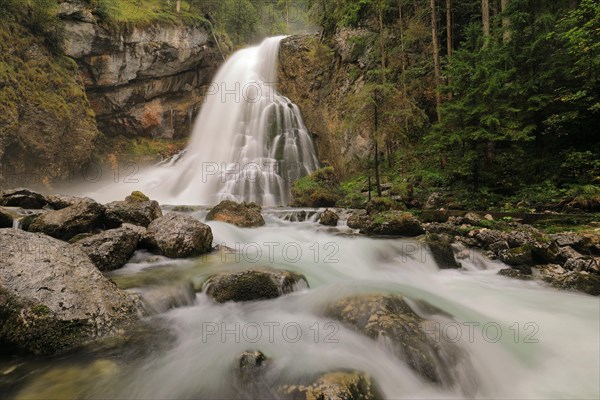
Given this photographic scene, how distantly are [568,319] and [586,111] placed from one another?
870cm

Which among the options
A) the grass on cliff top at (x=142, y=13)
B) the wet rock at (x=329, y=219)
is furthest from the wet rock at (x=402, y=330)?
the grass on cliff top at (x=142, y=13)

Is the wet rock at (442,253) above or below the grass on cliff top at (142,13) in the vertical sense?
below

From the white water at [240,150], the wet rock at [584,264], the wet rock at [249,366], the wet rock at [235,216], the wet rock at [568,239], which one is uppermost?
the white water at [240,150]

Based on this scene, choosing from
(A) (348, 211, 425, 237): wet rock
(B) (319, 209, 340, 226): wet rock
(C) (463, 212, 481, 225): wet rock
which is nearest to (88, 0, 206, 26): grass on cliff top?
(B) (319, 209, 340, 226): wet rock

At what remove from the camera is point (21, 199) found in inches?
417

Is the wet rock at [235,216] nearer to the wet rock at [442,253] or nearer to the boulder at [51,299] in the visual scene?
the wet rock at [442,253]

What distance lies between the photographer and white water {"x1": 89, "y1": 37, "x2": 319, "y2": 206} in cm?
2002

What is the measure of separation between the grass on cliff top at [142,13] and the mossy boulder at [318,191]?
59.3 feet

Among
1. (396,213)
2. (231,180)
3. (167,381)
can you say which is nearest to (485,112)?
(396,213)

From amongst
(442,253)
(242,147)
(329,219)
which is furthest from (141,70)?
(442,253)

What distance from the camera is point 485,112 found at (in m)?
10.6

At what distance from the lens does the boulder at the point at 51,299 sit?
3.35 m

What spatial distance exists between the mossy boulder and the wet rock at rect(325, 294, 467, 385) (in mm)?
11554

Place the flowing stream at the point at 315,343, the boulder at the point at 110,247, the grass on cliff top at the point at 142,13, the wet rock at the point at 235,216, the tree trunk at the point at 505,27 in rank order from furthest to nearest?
the grass on cliff top at the point at 142,13
the tree trunk at the point at 505,27
the wet rock at the point at 235,216
the boulder at the point at 110,247
the flowing stream at the point at 315,343
